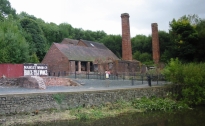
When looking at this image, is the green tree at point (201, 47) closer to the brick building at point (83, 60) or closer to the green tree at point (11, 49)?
the brick building at point (83, 60)

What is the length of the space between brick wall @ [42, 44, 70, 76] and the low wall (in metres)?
18.6

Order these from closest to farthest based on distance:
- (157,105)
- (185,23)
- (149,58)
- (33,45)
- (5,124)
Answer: (5,124), (157,105), (185,23), (33,45), (149,58)

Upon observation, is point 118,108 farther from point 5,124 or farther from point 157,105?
point 5,124

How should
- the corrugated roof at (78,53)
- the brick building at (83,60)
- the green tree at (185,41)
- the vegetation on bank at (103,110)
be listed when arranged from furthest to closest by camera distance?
the corrugated roof at (78,53), the brick building at (83,60), the green tree at (185,41), the vegetation on bank at (103,110)

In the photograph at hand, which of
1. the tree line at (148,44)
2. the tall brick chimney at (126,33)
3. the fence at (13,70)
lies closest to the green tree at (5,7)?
the tree line at (148,44)

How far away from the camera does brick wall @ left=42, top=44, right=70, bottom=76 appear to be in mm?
35844

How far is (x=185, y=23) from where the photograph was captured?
33188mm

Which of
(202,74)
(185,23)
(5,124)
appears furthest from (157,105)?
(185,23)

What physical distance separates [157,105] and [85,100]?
5.64m

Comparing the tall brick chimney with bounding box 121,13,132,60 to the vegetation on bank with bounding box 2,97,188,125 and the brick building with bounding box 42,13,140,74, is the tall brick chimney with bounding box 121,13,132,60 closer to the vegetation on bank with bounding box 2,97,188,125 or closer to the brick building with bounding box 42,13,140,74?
the brick building with bounding box 42,13,140,74

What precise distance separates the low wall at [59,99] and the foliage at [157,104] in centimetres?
71

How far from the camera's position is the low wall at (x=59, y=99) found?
1352cm

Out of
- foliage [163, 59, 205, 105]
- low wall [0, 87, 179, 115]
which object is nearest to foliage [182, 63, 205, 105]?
foliage [163, 59, 205, 105]

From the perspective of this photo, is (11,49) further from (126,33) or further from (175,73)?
(175,73)
